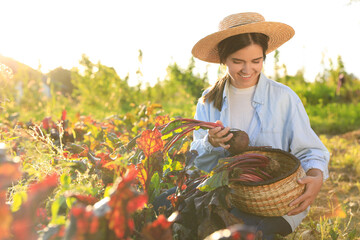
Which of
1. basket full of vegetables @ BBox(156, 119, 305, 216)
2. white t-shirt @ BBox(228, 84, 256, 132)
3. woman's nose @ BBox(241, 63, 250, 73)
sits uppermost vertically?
woman's nose @ BBox(241, 63, 250, 73)

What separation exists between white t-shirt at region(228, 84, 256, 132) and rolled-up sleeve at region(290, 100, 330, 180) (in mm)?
336

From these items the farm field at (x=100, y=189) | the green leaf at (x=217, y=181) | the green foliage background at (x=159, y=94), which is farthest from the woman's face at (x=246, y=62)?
the green foliage background at (x=159, y=94)

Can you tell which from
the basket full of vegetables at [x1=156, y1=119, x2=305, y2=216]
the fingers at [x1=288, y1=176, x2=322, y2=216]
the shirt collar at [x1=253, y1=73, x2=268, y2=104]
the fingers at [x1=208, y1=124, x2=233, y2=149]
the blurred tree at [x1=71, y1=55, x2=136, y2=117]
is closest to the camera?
the basket full of vegetables at [x1=156, y1=119, x2=305, y2=216]

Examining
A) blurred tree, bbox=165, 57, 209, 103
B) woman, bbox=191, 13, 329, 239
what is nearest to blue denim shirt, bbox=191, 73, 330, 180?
woman, bbox=191, 13, 329, 239

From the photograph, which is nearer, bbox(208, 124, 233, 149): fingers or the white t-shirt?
bbox(208, 124, 233, 149): fingers

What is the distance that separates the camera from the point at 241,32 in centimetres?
225

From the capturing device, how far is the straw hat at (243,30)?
7.36ft

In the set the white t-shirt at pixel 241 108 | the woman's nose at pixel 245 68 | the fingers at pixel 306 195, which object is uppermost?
the woman's nose at pixel 245 68

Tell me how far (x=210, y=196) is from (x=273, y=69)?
787 cm

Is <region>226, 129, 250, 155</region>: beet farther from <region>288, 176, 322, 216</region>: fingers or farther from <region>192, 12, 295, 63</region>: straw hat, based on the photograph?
<region>192, 12, 295, 63</region>: straw hat

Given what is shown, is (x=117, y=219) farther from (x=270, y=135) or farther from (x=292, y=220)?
(x=270, y=135)

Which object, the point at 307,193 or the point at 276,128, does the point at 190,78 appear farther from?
the point at 307,193

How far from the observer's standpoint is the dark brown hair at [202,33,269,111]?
2.27 metres

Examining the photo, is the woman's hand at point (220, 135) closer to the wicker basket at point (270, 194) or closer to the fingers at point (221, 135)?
the fingers at point (221, 135)
